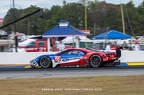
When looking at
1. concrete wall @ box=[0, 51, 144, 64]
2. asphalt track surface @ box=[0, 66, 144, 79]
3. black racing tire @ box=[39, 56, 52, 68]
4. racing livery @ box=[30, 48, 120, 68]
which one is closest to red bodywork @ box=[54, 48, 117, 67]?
racing livery @ box=[30, 48, 120, 68]

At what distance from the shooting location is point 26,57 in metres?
23.2

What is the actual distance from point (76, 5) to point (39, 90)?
71856 millimetres

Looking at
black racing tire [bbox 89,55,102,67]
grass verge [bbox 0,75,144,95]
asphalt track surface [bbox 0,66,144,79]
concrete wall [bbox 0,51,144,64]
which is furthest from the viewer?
concrete wall [bbox 0,51,144,64]

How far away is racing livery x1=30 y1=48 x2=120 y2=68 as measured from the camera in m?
19.2

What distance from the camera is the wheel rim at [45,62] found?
19.3 metres

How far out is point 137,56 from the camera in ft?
76.4

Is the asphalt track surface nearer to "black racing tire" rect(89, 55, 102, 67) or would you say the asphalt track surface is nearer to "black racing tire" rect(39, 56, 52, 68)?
"black racing tire" rect(89, 55, 102, 67)

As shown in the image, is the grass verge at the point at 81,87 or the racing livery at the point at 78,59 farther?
the racing livery at the point at 78,59

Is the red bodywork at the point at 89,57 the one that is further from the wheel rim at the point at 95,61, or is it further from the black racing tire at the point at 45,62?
the black racing tire at the point at 45,62

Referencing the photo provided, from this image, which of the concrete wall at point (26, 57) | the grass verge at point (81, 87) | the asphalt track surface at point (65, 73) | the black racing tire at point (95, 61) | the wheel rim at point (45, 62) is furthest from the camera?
the concrete wall at point (26, 57)

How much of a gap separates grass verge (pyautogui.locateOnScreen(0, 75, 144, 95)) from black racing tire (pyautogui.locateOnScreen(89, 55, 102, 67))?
6778 mm

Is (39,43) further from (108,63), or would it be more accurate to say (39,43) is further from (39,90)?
(39,90)

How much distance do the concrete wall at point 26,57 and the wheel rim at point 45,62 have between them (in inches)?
155

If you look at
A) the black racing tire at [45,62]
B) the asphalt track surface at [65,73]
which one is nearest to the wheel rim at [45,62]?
the black racing tire at [45,62]
